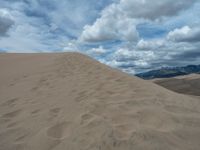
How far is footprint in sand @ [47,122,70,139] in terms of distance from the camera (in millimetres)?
3654

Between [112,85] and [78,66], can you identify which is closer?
[112,85]

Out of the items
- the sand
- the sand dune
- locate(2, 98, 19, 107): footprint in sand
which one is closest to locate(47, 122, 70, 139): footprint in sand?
the sand

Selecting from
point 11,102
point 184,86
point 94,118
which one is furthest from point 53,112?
point 184,86

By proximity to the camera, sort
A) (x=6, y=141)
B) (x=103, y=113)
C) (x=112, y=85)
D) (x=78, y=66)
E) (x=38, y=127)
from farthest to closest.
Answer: (x=78, y=66), (x=112, y=85), (x=103, y=113), (x=38, y=127), (x=6, y=141)

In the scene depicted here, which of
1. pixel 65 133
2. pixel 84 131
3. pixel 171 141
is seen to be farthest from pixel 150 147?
pixel 65 133

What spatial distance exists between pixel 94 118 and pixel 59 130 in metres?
0.67

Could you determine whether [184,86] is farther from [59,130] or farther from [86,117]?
[59,130]

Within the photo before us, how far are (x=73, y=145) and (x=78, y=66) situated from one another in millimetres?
6399

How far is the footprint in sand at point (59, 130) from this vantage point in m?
3.65

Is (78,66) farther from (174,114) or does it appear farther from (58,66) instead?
(174,114)

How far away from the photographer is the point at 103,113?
438 centimetres

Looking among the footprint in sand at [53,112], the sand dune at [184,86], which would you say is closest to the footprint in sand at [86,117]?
the footprint in sand at [53,112]

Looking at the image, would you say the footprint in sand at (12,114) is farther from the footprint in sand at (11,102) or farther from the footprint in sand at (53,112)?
the footprint in sand at (53,112)

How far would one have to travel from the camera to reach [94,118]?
162 inches
